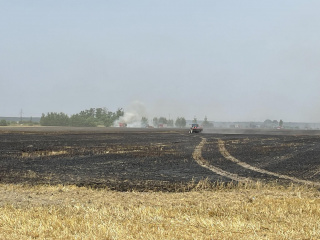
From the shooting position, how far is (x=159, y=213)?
1031 cm

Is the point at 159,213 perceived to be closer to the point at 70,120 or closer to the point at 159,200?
the point at 159,200

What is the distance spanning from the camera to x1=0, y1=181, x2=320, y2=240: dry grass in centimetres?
841

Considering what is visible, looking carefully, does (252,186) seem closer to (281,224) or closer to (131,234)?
(281,224)

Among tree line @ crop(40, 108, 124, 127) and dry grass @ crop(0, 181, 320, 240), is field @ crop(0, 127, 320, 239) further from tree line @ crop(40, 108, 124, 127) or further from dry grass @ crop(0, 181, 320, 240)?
tree line @ crop(40, 108, 124, 127)

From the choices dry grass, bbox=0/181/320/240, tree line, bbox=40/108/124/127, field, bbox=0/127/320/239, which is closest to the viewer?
dry grass, bbox=0/181/320/240

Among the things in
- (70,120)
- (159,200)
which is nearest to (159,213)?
(159,200)

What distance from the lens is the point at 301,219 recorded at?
31.4 feet

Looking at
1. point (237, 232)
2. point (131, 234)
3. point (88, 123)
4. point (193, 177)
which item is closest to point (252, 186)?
point (193, 177)

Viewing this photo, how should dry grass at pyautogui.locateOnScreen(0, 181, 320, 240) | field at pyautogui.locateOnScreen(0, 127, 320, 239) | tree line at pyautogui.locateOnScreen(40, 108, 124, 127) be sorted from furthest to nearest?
tree line at pyautogui.locateOnScreen(40, 108, 124, 127) → field at pyautogui.locateOnScreen(0, 127, 320, 239) → dry grass at pyautogui.locateOnScreen(0, 181, 320, 240)

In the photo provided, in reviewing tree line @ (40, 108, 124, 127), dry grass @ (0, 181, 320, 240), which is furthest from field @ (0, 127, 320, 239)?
tree line @ (40, 108, 124, 127)

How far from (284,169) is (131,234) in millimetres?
14250

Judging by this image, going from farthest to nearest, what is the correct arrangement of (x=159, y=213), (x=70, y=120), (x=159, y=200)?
(x=70, y=120), (x=159, y=200), (x=159, y=213)

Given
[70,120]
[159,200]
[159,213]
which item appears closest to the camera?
[159,213]

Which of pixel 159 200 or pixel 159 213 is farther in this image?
pixel 159 200
